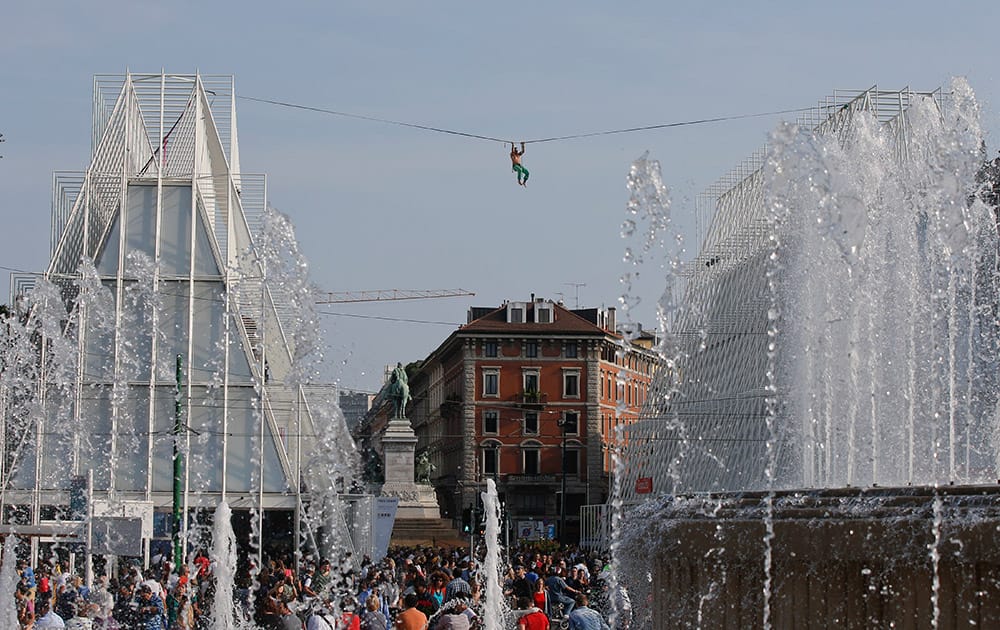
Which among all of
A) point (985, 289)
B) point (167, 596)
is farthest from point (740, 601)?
point (985, 289)

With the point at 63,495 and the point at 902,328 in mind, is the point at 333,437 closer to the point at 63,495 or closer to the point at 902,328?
the point at 63,495

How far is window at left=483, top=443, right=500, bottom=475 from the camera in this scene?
8631 centimetres

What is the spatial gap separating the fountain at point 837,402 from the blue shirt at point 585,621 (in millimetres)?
1347

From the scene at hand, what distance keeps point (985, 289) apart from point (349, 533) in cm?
1970

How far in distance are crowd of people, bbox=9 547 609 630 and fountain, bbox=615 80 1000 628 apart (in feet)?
9.33

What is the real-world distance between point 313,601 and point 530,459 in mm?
70578

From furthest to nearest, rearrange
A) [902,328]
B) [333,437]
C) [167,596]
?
[333,437] → [902,328] → [167,596]

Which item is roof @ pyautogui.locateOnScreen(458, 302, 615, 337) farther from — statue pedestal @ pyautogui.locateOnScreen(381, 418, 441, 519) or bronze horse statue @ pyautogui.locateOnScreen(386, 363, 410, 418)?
statue pedestal @ pyautogui.locateOnScreen(381, 418, 441, 519)

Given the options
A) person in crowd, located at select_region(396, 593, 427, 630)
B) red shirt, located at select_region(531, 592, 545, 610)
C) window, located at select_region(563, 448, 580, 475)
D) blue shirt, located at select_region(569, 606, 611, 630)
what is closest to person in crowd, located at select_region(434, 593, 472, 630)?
person in crowd, located at select_region(396, 593, 427, 630)

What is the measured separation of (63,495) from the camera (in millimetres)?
47000

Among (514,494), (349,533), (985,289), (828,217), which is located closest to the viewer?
(828,217)

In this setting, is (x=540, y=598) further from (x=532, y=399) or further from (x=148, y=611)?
(x=532, y=399)

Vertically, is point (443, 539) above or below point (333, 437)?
below

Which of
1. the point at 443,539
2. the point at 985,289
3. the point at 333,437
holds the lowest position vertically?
the point at 443,539
